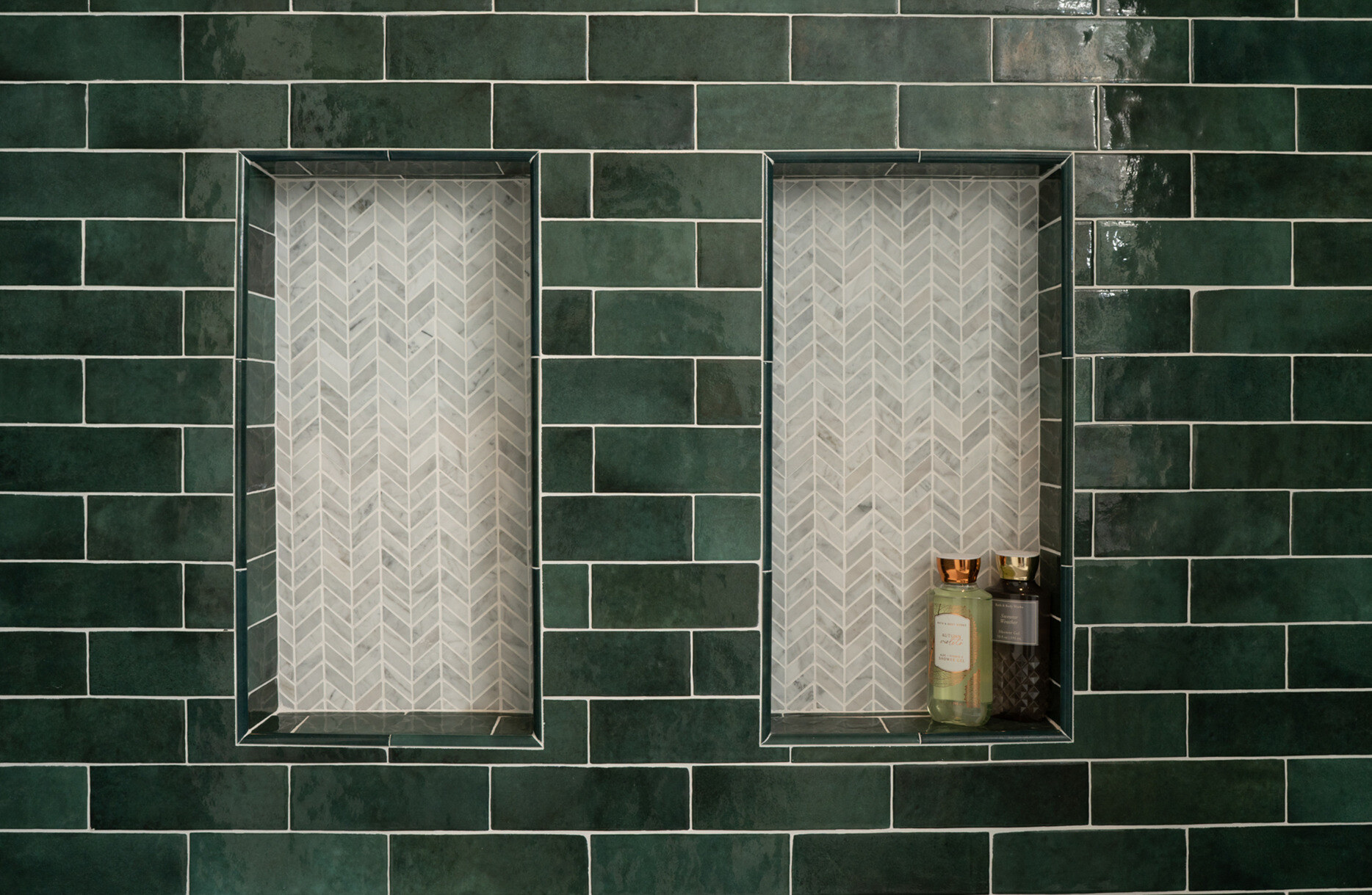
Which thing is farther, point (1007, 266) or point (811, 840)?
point (1007, 266)

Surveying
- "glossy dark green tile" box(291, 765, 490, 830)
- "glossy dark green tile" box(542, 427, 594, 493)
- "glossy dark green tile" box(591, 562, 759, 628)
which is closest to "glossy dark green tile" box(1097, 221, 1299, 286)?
"glossy dark green tile" box(591, 562, 759, 628)

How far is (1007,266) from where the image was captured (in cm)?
125

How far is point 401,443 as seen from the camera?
123 cm

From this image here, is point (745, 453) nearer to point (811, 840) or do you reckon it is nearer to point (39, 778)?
point (811, 840)

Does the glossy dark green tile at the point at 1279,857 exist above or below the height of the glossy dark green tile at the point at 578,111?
below

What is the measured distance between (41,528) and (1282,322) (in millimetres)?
1778

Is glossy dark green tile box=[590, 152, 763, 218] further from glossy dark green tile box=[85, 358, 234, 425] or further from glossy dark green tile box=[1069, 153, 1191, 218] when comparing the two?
glossy dark green tile box=[85, 358, 234, 425]

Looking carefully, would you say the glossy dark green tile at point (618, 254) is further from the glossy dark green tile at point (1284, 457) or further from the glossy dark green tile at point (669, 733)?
the glossy dark green tile at point (1284, 457)

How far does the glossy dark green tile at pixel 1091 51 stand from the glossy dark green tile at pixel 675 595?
77 cm

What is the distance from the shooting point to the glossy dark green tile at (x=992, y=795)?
1.13m

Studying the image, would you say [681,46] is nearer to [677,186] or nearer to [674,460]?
[677,186]

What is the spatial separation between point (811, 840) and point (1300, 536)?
2.70 ft

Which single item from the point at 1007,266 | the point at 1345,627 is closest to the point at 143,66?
the point at 1007,266

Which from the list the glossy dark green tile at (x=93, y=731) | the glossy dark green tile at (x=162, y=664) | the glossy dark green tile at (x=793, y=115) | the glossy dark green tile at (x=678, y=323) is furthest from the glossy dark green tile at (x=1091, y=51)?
the glossy dark green tile at (x=93, y=731)
